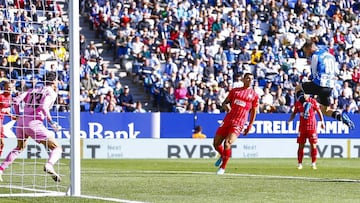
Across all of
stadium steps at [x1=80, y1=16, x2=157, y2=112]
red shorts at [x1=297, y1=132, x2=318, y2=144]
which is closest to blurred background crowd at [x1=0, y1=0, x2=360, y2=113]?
stadium steps at [x1=80, y1=16, x2=157, y2=112]

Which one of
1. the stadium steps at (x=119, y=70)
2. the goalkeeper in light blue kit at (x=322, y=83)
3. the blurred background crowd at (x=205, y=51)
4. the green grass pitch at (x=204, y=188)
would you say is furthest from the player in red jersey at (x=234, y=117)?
the stadium steps at (x=119, y=70)

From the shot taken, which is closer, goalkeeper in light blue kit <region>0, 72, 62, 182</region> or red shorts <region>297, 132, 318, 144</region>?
goalkeeper in light blue kit <region>0, 72, 62, 182</region>

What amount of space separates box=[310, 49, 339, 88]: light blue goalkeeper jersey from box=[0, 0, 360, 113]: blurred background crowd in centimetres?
1348

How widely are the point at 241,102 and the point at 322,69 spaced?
2.60 metres

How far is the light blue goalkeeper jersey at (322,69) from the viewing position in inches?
821

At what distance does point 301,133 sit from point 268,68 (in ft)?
45.1

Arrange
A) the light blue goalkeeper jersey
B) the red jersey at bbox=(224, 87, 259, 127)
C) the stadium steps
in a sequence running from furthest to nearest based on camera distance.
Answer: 1. the stadium steps
2. the red jersey at bbox=(224, 87, 259, 127)
3. the light blue goalkeeper jersey

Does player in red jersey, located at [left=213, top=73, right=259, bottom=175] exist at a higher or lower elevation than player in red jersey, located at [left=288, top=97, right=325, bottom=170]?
higher

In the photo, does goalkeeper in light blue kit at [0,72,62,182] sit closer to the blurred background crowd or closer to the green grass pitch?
the green grass pitch

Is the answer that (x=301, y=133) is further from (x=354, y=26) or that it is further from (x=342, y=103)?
(x=354, y=26)

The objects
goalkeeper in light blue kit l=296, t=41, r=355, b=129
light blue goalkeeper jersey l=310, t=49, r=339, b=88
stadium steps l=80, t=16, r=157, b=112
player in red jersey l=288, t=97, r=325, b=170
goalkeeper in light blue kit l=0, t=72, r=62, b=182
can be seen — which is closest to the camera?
goalkeeper in light blue kit l=0, t=72, r=62, b=182

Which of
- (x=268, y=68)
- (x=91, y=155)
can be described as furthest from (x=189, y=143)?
(x=268, y=68)

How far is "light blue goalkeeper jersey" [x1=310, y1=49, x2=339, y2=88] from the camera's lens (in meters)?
20.9

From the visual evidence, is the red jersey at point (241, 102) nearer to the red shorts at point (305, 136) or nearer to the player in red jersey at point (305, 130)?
the player in red jersey at point (305, 130)
